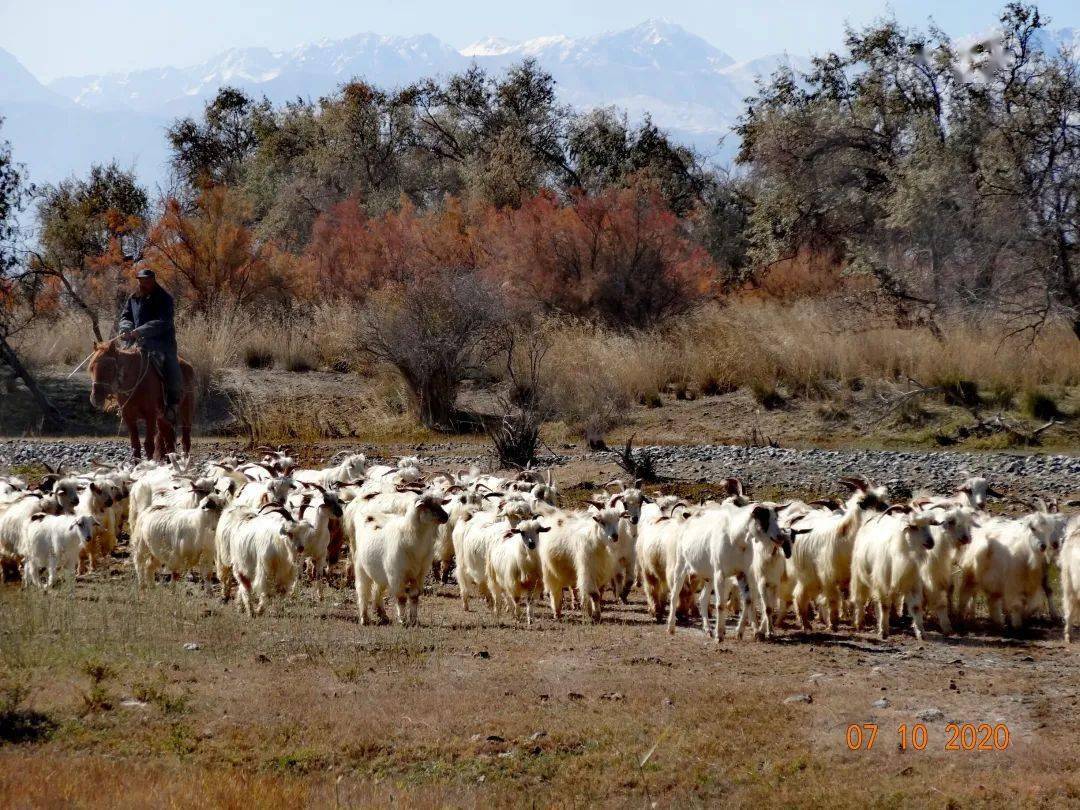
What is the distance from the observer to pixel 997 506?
1770 centimetres

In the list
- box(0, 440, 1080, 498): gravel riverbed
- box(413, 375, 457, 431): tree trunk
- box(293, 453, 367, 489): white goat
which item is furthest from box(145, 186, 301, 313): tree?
box(293, 453, 367, 489): white goat

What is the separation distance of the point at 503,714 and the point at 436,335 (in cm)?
1941

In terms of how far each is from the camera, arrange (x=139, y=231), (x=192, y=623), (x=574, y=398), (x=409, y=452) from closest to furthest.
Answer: (x=192, y=623), (x=409, y=452), (x=574, y=398), (x=139, y=231)

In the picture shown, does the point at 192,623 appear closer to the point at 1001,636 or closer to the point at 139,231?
the point at 1001,636

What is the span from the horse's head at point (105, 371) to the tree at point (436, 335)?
7680 millimetres

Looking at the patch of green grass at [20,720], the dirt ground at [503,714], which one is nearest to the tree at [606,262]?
the dirt ground at [503,714]

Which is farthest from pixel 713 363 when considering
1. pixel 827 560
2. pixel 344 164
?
pixel 344 164

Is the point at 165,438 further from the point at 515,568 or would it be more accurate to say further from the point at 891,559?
the point at 891,559

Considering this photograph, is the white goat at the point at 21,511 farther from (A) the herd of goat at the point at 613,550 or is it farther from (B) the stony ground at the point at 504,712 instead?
(B) the stony ground at the point at 504,712

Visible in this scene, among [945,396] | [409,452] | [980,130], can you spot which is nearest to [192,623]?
[409,452]

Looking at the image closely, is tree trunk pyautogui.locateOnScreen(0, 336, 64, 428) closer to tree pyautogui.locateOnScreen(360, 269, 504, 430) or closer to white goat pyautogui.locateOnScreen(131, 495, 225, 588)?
tree pyautogui.locateOnScreen(360, 269, 504, 430)

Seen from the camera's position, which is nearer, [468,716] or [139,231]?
[468,716]

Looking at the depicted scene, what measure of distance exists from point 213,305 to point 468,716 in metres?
26.3

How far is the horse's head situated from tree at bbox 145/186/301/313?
13.6 meters
